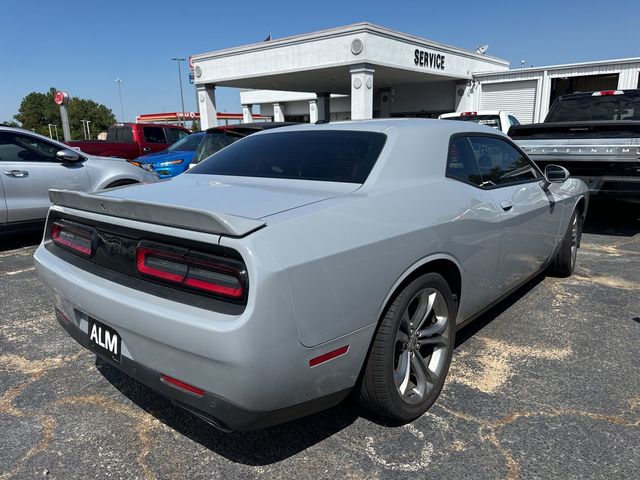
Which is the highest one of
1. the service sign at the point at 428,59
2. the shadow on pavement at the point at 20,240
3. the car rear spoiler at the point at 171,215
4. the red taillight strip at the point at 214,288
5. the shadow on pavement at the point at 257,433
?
the service sign at the point at 428,59

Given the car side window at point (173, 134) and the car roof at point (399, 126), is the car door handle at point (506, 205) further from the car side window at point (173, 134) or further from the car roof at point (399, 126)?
the car side window at point (173, 134)

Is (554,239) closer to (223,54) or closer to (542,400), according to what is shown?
(542,400)

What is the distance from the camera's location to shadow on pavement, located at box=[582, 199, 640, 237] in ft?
22.9

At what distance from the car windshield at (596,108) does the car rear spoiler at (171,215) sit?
8138 millimetres

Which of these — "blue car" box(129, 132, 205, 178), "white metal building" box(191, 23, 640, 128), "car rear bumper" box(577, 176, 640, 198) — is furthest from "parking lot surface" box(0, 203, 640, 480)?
"white metal building" box(191, 23, 640, 128)

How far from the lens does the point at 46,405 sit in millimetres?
2666

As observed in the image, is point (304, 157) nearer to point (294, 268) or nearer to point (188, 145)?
point (294, 268)

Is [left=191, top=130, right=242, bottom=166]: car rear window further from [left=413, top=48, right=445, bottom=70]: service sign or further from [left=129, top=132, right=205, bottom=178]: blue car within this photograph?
[left=413, top=48, right=445, bottom=70]: service sign

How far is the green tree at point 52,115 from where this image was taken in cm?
8962

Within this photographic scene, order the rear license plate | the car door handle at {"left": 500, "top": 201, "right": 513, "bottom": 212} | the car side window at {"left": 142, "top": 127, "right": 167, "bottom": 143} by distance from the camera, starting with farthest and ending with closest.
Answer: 1. the car side window at {"left": 142, "top": 127, "right": 167, "bottom": 143}
2. the car door handle at {"left": 500, "top": 201, "right": 513, "bottom": 212}
3. the rear license plate

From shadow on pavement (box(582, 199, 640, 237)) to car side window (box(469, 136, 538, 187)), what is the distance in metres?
3.31

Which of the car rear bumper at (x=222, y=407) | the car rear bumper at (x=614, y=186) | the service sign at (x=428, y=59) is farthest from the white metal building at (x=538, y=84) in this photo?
the car rear bumper at (x=222, y=407)

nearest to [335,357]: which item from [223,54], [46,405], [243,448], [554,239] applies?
[243,448]

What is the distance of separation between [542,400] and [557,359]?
1.91 ft
